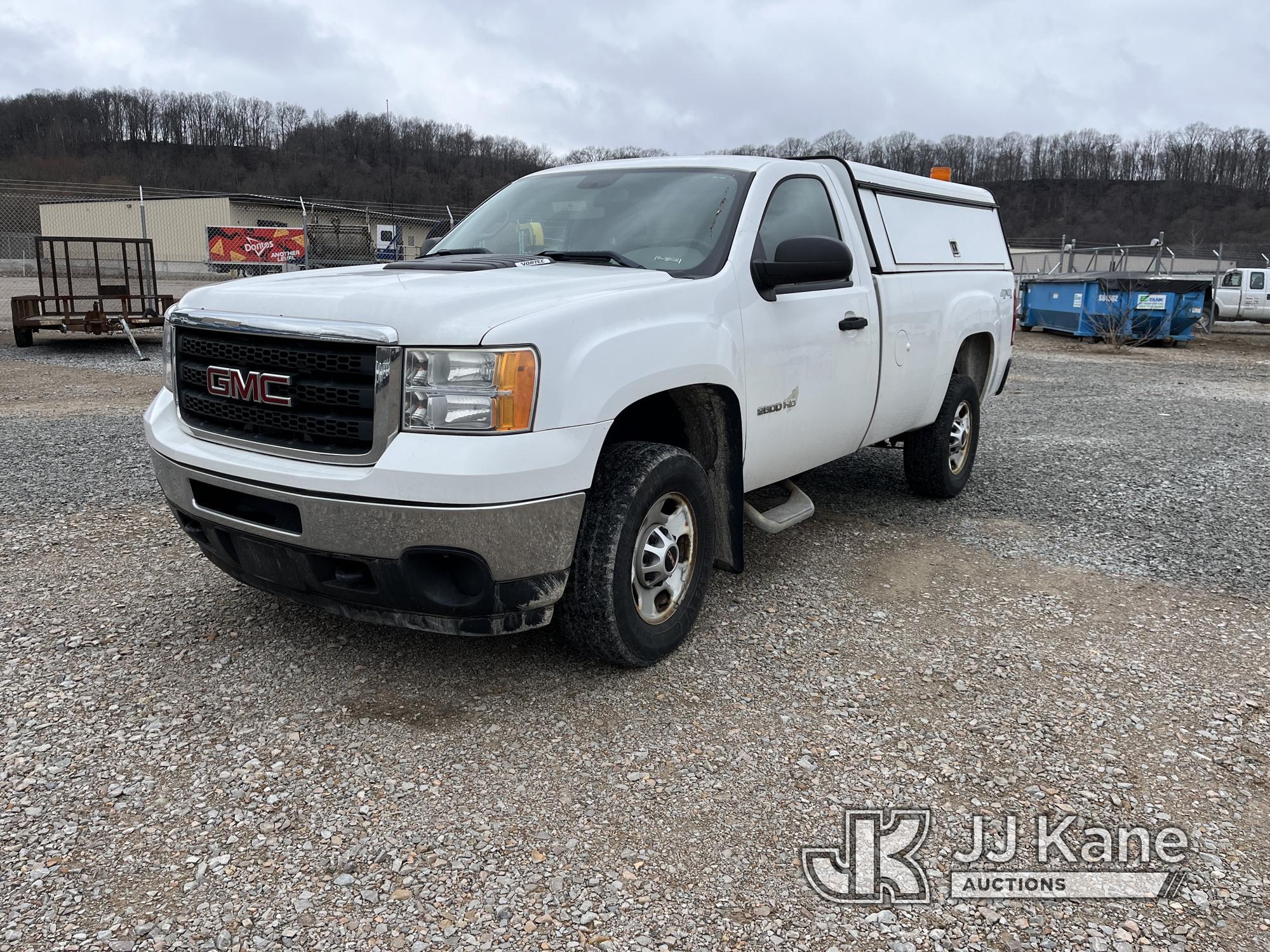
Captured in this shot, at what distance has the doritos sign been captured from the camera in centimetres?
3512

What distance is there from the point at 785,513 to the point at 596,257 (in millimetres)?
1556

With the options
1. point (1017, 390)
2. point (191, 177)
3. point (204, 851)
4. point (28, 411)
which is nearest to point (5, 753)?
point (204, 851)

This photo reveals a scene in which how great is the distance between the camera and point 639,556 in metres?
3.53

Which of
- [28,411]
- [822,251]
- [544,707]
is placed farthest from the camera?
[28,411]

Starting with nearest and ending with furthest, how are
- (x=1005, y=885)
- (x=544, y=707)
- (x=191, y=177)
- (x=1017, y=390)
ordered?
(x=1005, y=885), (x=544, y=707), (x=1017, y=390), (x=191, y=177)

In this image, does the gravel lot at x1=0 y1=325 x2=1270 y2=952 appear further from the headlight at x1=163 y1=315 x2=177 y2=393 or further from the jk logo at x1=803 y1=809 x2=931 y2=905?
the headlight at x1=163 y1=315 x2=177 y2=393

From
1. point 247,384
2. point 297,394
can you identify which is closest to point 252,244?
point 247,384

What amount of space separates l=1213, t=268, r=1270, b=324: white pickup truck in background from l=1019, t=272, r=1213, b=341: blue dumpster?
5.29 metres

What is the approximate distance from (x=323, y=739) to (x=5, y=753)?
3.12ft

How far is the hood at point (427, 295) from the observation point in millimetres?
2973

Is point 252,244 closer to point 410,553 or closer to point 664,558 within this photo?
point 664,558

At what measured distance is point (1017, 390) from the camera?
497 inches

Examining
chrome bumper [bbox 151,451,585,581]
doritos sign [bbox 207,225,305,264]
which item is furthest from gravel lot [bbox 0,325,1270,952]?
doritos sign [bbox 207,225,305,264]

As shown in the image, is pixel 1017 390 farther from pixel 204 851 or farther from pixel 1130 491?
pixel 204 851
